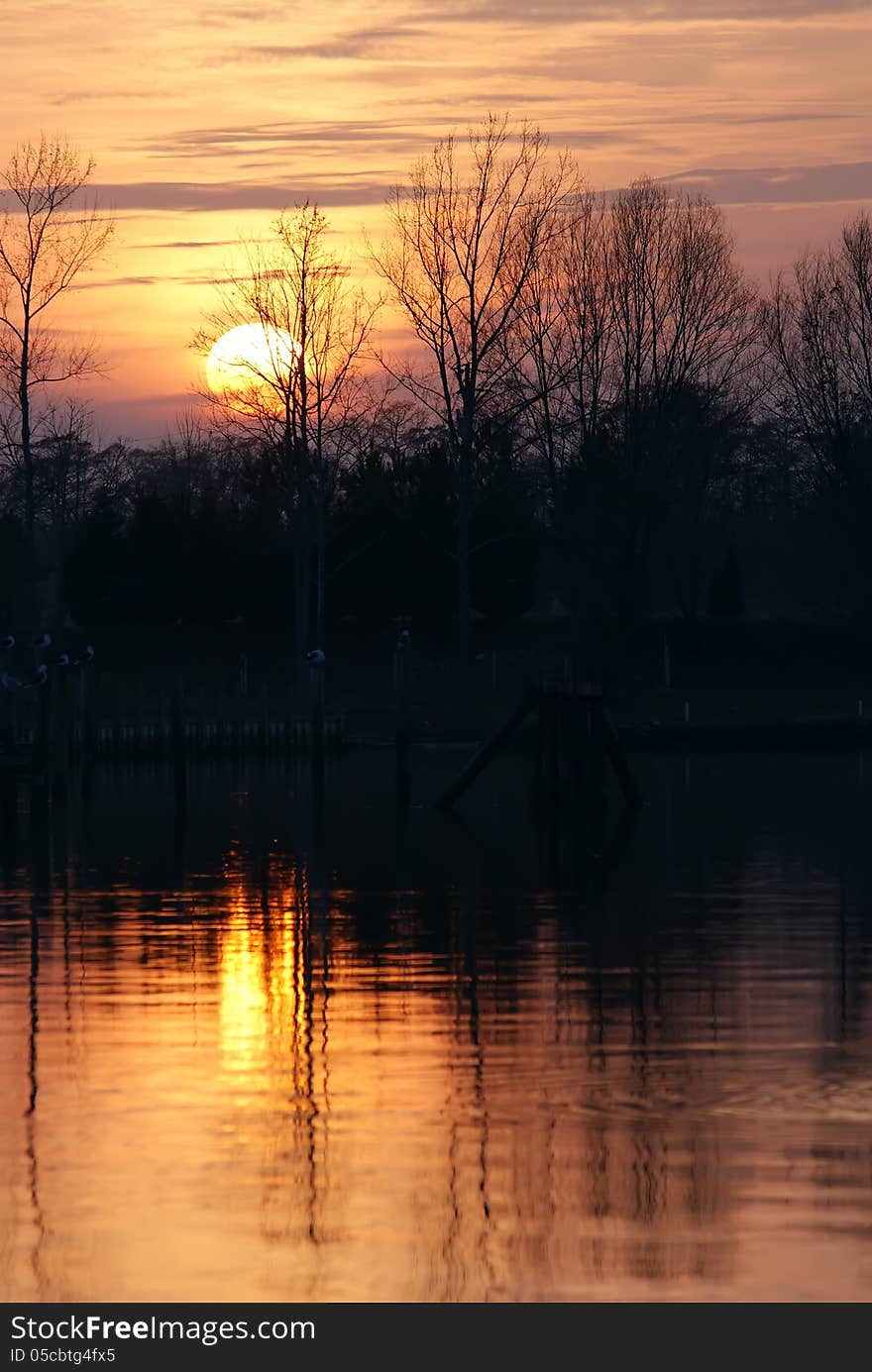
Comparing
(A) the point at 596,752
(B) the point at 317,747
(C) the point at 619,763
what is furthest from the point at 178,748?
(C) the point at 619,763

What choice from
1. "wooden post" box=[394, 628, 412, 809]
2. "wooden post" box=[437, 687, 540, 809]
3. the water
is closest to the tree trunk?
"wooden post" box=[394, 628, 412, 809]

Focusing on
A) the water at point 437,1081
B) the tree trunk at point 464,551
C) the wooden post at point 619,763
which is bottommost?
the water at point 437,1081

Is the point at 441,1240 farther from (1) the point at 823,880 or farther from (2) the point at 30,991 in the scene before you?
(1) the point at 823,880

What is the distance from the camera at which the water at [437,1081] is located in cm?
1043

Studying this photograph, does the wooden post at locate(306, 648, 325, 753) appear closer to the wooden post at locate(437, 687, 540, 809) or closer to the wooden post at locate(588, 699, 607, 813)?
the wooden post at locate(437, 687, 540, 809)

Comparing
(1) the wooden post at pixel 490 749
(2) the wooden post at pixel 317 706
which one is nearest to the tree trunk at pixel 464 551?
(2) the wooden post at pixel 317 706

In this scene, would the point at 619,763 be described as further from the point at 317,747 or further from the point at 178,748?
the point at 178,748

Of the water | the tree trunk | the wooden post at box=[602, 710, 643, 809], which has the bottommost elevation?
the water

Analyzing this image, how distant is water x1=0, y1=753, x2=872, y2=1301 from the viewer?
34.2ft

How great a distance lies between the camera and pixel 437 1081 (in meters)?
14.7

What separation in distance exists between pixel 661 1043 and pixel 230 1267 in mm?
6387

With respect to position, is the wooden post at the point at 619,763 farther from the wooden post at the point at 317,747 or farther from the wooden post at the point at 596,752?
the wooden post at the point at 317,747

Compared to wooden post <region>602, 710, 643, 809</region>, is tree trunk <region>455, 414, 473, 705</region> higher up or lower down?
higher up

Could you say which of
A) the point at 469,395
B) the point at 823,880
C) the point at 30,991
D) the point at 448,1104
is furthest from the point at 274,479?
the point at 448,1104
